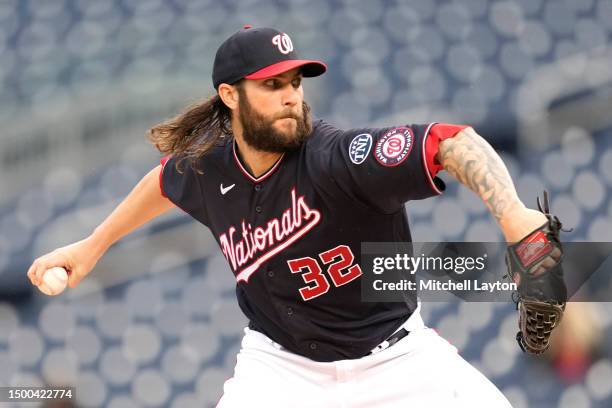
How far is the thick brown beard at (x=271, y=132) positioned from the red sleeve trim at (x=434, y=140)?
49cm

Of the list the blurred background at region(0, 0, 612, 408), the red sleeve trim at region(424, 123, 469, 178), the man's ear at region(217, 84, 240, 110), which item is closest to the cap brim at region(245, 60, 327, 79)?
the man's ear at region(217, 84, 240, 110)

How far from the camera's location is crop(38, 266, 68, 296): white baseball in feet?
8.56

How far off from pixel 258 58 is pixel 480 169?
2.68 ft

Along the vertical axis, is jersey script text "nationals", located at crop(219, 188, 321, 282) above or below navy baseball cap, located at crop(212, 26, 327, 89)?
below

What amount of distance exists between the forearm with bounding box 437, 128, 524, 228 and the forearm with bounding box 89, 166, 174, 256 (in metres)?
1.09

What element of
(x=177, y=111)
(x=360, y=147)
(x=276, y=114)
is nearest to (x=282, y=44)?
(x=276, y=114)

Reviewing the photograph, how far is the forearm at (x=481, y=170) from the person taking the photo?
1.92 meters

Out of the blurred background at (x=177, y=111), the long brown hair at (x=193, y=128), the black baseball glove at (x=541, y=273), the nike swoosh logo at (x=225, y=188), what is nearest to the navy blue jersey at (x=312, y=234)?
the nike swoosh logo at (x=225, y=188)

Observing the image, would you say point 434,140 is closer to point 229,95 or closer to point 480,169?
point 480,169

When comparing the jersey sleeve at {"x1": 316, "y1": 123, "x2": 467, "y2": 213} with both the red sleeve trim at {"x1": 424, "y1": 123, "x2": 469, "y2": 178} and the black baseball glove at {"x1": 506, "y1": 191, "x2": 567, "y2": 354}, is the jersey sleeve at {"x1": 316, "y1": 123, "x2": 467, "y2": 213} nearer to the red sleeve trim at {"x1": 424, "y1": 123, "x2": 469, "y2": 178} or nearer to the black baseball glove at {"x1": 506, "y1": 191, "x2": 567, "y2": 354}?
the red sleeve trim at {"x1": 424, "y1": 123, "x2": 469, "y2": 178}

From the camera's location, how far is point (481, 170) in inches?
78.2

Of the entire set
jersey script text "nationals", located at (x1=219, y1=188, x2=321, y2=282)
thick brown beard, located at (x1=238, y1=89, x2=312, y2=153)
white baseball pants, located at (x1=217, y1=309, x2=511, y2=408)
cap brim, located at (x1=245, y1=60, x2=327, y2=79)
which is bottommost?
white baseball pants, located at (x1=217, y1=309, x2=511, y2=408)

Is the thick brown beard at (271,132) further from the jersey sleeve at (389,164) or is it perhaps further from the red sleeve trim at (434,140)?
the red sleeve trim at (434,140)

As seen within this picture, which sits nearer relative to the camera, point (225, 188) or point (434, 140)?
point (434, 140)
